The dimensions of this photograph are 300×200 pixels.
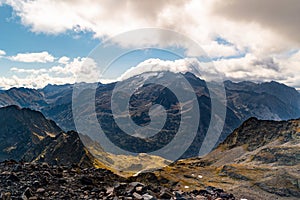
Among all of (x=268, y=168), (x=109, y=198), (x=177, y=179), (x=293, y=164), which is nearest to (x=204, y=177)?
(x=177, y=179)

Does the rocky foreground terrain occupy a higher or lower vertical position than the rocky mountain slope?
higher

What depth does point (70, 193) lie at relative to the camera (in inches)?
1492

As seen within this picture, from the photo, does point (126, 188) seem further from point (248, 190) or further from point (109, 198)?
point (248, 190)

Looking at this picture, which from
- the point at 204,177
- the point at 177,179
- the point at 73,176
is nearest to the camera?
the point at 73,176

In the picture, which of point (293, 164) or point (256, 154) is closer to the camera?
point (293, 164)

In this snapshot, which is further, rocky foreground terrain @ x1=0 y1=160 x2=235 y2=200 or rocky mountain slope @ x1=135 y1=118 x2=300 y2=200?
rocky mountain slope @ x1=135 y1=118 x2=300 y2=200

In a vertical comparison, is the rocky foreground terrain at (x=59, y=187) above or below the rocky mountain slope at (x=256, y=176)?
above

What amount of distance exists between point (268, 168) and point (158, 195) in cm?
14093

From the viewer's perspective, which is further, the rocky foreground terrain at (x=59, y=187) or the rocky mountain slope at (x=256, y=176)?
the rocky mountain slope at (x=256, y=176)

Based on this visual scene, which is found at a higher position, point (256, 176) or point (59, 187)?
point (59, 187)

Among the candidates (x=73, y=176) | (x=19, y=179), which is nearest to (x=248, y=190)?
(x=73, y=176)

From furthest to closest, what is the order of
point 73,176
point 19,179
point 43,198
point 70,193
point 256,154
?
point 256,154, point 73,176, point 19,179, point 70,193, point 43,198

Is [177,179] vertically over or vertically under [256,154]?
under

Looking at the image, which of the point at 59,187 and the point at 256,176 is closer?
the point at 59,187
